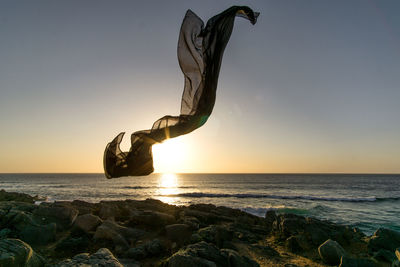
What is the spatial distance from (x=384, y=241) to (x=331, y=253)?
8.37 feet

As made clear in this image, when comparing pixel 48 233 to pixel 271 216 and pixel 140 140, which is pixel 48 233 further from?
pixel 271 216

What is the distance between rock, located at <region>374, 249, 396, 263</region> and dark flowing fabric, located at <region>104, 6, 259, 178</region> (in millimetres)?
7579

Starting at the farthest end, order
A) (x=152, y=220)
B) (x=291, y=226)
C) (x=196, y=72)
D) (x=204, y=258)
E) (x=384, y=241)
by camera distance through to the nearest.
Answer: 1. (x=152, y=220)
2. (x=291, y=226)
3. (x=384, y=241)
4. (x=204, y=258)
5. (x=196, y=72)

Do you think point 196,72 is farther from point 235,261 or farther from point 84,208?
point 84,208

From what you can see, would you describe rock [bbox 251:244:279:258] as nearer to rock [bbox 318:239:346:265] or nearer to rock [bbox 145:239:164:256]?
rock [bbox 318:239:346:265]

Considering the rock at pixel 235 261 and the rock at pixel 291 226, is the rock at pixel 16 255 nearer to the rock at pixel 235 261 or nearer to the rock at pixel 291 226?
the rock at pixel 235 261

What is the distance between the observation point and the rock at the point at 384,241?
7377 millimetres

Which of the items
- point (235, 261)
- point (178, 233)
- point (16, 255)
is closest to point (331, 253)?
point (235, 261)

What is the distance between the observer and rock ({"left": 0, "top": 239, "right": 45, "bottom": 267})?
360 centimetres

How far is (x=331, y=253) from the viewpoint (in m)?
6.43

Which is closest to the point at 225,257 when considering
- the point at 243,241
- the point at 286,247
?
the point at 243,241

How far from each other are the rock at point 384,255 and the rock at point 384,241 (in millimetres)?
526

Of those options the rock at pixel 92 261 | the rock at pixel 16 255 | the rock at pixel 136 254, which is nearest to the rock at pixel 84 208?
the rock at pixel 136 254

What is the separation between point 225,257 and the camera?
5.18 meters
